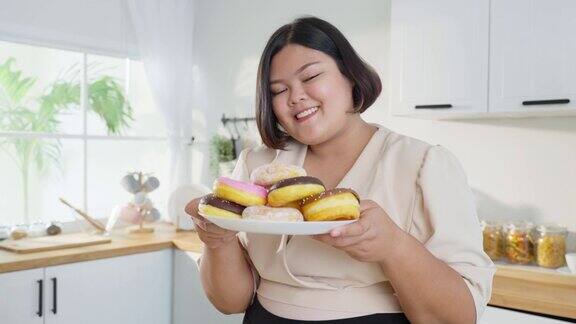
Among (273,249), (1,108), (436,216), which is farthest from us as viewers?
(1,108)

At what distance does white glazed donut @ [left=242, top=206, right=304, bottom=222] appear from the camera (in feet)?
2.62

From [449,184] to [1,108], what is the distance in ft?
8.74

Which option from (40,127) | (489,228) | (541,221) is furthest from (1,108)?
(541,221)

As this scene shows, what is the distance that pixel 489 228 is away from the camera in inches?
89.3

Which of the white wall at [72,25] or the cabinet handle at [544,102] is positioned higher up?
the white wall at [72,25]

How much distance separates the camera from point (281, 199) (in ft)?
2.83

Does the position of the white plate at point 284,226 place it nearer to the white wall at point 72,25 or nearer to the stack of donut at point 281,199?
the stack of donut at point 281,199

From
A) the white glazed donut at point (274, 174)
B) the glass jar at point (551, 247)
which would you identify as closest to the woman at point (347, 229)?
the white glazed donut at point (274, 174)

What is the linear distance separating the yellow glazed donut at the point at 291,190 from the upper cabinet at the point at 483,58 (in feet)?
4.87

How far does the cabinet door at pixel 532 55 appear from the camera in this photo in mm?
1977

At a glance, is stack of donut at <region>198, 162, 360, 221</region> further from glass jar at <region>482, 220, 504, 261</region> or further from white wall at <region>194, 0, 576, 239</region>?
white wall at <region>194, 0, 576, 239</region>

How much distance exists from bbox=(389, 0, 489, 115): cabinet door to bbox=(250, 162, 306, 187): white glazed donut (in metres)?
1.47

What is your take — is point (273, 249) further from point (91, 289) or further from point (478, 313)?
point (91, 289)

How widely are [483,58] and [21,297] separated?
211cm
